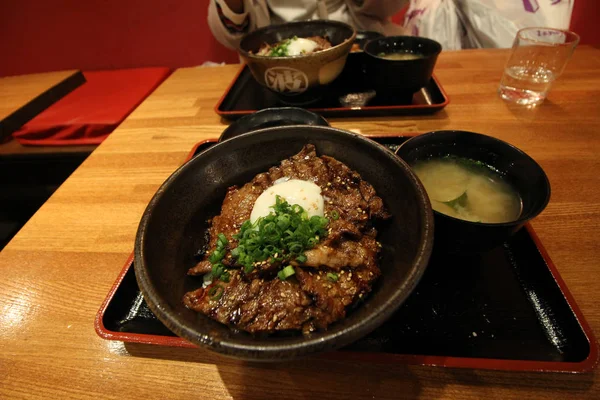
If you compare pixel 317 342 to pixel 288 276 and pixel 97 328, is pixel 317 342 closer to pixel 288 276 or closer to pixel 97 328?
pixel 288 276

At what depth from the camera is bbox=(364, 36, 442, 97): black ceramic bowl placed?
7.29ft

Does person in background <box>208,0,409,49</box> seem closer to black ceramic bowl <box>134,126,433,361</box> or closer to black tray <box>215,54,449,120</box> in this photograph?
black tray <box>215,54,449,120</box>

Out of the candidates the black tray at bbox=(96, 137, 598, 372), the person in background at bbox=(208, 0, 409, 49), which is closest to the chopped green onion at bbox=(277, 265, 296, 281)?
the black tray at bbox=(96, 137, 598, 372)

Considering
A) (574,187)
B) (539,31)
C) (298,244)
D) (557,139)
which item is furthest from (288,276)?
(539,31)

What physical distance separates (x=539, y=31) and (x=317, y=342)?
3047 millimetres

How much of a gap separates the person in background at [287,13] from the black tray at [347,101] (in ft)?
3.45

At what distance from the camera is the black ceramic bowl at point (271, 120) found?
2.01 metres

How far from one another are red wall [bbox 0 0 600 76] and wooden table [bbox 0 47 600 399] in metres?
2.92

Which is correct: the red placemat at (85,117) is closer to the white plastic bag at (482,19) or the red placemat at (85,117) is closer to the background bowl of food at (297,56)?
the background bowl of food at (297,56)

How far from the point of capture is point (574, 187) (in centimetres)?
174

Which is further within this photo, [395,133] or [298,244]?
[395,133]

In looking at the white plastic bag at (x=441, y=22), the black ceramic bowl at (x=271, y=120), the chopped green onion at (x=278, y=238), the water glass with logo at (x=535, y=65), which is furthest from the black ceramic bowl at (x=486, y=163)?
the white plastic bag at (x=441, y=22)

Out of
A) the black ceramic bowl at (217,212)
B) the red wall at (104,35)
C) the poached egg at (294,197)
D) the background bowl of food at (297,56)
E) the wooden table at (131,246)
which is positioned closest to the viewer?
the black ceramic bowl at (217,212)

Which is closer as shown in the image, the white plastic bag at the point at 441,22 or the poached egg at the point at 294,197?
the poached egg at the point at 294,197
